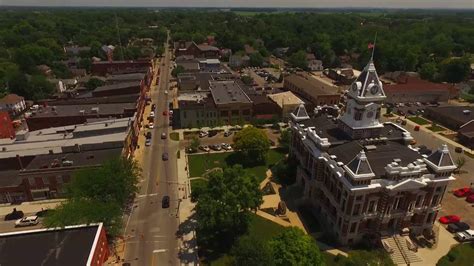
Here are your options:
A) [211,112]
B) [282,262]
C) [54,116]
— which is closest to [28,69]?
[54,116]

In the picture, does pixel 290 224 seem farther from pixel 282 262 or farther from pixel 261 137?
pixel 261 137

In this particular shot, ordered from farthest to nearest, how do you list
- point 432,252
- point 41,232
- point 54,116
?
point 54,116 < point 432,252 < point 41,232

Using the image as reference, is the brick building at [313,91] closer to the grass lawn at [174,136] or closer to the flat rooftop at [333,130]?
the flat rooftop at [333,130]

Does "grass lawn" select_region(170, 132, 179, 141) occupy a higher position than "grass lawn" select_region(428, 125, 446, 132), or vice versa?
"grass lawn" select_region(428, 125, 446, 132)

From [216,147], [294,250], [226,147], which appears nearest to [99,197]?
[294,250]

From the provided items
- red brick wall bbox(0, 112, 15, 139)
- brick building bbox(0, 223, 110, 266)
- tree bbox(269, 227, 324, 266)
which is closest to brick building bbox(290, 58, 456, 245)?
tree bbox(269, 227, 324, 266)

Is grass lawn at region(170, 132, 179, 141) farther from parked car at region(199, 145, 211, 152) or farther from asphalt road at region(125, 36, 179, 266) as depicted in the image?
parked car at region(199, 145, 211, 152)
